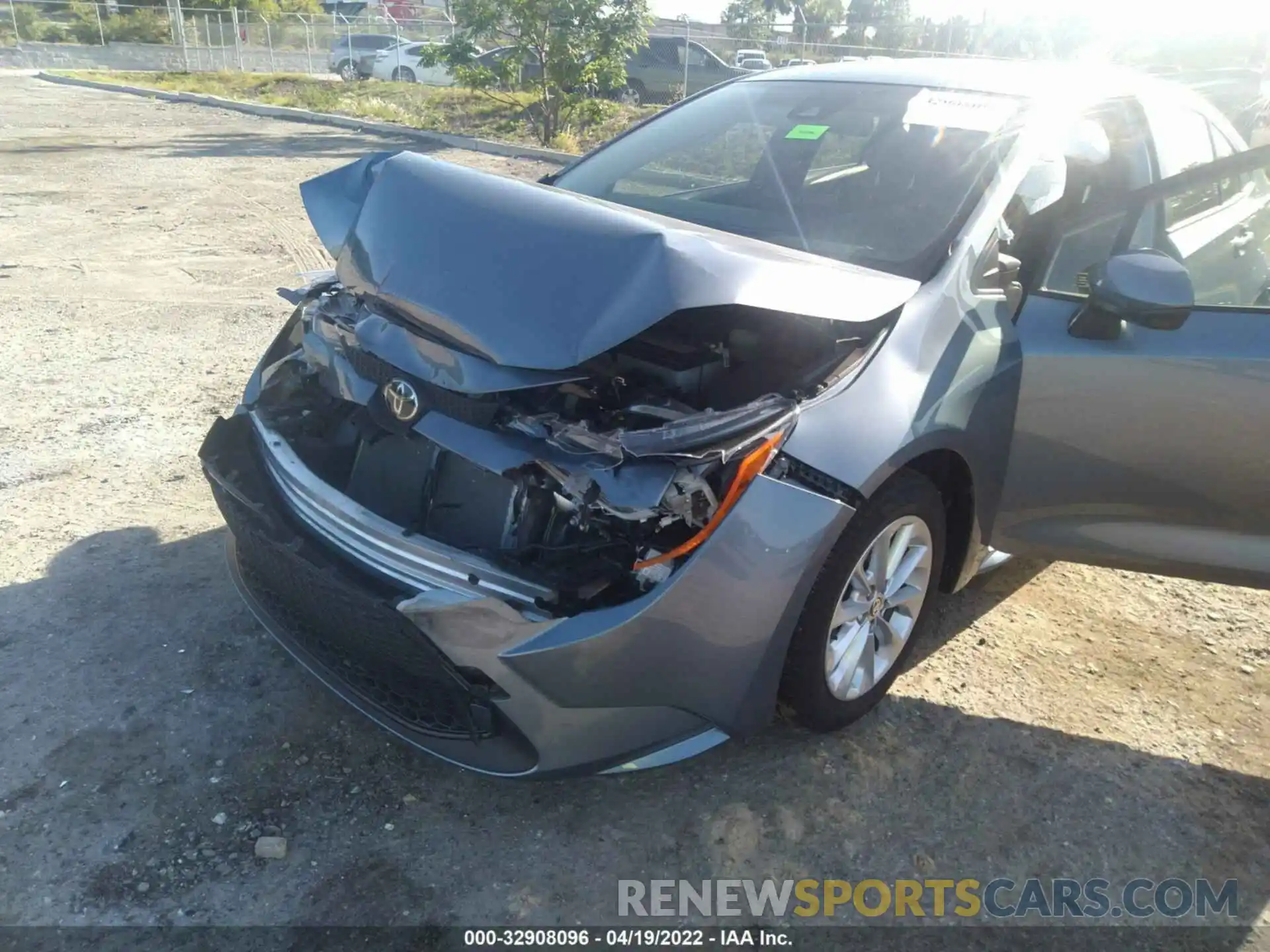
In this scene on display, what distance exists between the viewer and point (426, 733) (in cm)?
245

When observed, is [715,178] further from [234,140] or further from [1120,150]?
[234,140]

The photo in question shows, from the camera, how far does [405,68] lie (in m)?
26.0

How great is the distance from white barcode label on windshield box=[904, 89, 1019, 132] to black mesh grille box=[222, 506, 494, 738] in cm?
238

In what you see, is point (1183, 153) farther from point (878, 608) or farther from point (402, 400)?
point (402, 400)

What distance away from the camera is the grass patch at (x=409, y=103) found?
51.6ft

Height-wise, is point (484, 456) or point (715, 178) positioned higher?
point (715, 178)

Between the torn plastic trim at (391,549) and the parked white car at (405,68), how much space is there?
24.9 meters

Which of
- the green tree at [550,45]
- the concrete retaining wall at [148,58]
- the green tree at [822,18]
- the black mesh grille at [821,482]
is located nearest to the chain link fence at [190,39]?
the concrete retaining wall at [148,58]

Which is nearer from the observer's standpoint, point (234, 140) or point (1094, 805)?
point (1094, 805)

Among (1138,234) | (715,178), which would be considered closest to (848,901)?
(1138,234)

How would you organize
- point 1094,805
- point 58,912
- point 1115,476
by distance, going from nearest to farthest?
1. point 58,912
2. point 1094,805
3. point 1115,476

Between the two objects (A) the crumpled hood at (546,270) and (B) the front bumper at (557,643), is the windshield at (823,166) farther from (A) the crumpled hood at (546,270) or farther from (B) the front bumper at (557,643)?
(B) the front bumper at (557,643)

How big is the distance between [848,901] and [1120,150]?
8.85 feet

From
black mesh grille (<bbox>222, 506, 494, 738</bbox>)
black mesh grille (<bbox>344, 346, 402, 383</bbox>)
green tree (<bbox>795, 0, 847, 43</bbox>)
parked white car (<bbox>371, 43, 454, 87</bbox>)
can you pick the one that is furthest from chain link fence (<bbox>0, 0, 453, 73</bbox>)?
black mesh grille (<bbox>222, 506, 494, 738</bbox>)
